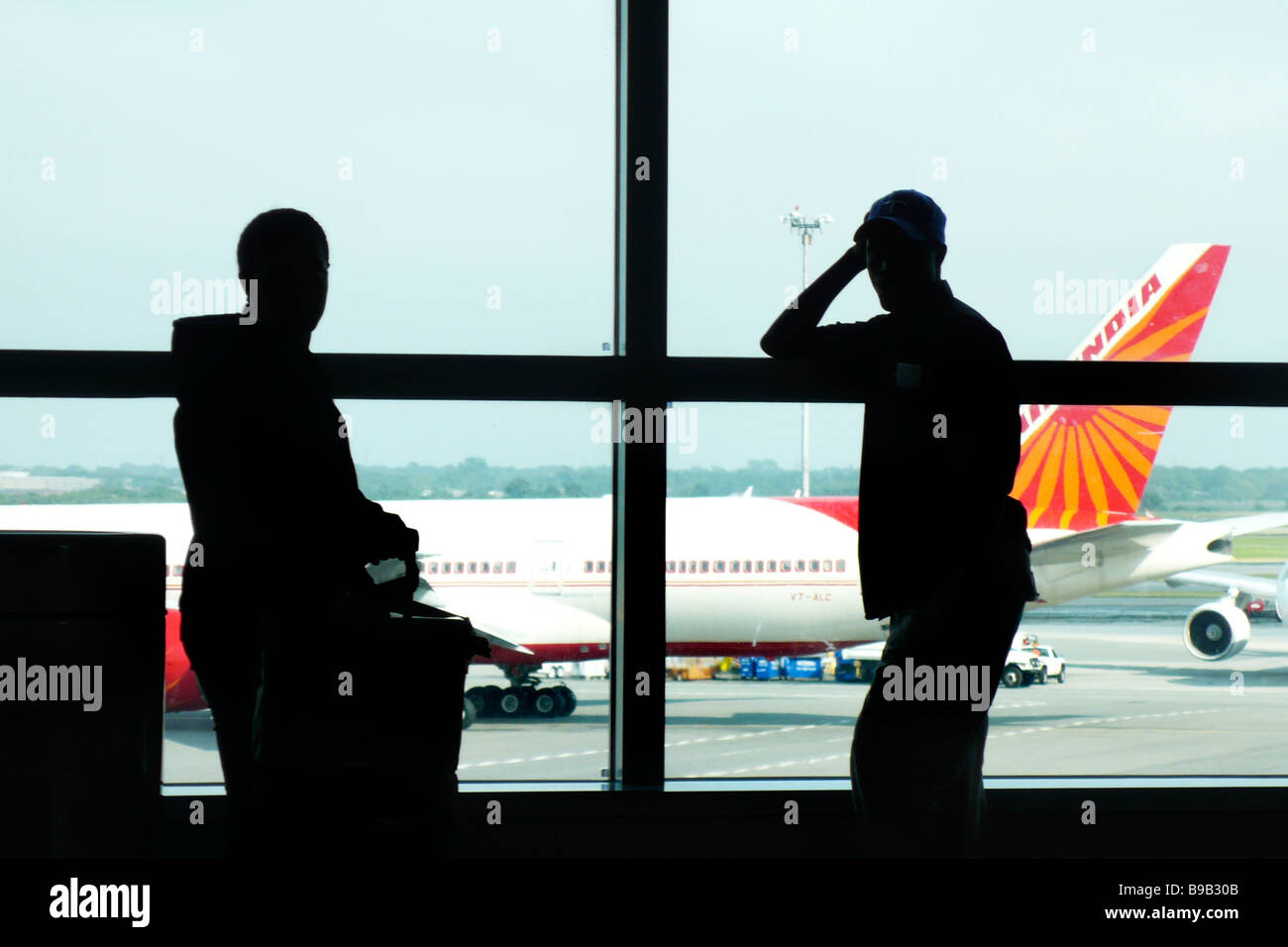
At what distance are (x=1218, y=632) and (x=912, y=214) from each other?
28.0ft

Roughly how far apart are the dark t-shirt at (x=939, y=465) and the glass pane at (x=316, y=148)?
2.98 ft

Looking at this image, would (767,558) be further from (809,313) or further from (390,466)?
(809,313)

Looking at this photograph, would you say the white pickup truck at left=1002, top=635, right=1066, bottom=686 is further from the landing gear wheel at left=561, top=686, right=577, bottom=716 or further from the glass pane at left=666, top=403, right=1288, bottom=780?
the landing gear wheel at left=561, top=686, right=577, bottom=716

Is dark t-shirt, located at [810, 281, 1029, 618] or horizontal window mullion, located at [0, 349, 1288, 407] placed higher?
horizontal window mullion, located at [0, 349, 1288, 407]

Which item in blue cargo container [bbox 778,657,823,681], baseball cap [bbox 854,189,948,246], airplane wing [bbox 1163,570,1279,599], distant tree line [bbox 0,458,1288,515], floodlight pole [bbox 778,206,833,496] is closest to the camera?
baseball cap [bbox 854,189,948,246]

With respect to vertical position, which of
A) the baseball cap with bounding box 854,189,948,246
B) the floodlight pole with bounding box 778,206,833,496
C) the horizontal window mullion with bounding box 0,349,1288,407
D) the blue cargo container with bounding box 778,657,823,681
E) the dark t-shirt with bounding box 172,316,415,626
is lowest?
the blue cargo container with bounding box 778,657,823,681

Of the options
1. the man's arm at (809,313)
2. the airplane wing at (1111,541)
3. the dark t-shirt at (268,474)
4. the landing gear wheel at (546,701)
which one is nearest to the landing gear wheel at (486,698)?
the landing gear wheel at (546,701)

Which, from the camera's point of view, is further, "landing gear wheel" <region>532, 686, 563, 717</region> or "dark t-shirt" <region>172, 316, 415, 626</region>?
"landing gear wheel" <region>532, 686, 563, 717</region>

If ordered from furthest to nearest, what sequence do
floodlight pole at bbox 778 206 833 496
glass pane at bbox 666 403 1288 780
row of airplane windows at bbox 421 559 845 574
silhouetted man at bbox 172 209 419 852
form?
row of airplane windows at bbox 421 559 845 574 → glass pane at bbox 666 403 1288 780 → floodlight pole at bbox 778 206 833 496 → silhouetted man at bbox 172 209 419 852

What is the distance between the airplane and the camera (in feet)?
36.1

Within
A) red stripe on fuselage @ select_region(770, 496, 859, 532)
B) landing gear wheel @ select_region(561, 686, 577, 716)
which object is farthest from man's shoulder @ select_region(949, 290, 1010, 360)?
red stripe on fuselage @ select_region(770, 496, 859, 532)

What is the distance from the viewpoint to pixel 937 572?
1.47m

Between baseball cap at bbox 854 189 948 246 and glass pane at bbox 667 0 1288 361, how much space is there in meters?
0.76
